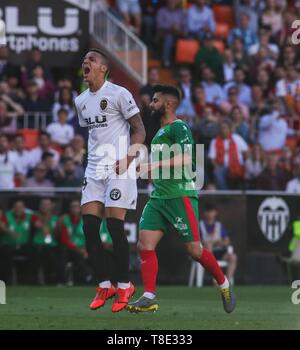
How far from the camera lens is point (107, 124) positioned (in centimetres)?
1227

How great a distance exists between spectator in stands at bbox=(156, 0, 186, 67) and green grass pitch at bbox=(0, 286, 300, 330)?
9976 millimetres

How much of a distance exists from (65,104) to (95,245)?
11.1 m

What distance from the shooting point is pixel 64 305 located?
552 inches

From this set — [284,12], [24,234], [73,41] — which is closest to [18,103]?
[73,41]

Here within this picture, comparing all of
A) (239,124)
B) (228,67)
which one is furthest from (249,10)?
(239,124)

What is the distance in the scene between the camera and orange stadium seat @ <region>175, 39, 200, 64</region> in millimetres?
26453

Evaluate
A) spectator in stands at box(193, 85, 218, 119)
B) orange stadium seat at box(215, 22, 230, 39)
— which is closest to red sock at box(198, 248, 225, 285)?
spectator in stands at box(193, 85, 218, 119)

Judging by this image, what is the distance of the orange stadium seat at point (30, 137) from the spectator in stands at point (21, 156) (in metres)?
0.51

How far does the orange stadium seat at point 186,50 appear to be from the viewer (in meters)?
26.5

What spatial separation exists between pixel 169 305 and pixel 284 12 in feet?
49.2

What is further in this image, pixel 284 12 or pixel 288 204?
pixel 284 12

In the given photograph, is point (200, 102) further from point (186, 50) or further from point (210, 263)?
point (210, 263)

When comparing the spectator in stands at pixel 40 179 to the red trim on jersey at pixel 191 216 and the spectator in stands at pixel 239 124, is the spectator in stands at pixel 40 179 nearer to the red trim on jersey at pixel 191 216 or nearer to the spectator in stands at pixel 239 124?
the spectator in stands at pixel 239 124

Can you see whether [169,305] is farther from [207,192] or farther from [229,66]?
[229,66]
